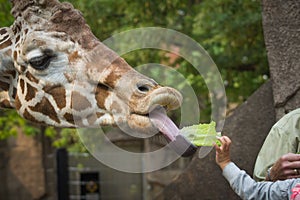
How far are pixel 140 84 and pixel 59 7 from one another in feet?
2.19

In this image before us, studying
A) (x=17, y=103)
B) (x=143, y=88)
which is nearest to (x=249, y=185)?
(x=143, y=88)

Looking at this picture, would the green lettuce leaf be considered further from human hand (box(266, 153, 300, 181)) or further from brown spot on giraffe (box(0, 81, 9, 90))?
brown spot on giraffe (box(0, 81, 9, 90))

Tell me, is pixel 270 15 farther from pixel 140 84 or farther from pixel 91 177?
pixel 91 177

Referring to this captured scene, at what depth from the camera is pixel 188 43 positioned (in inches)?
297

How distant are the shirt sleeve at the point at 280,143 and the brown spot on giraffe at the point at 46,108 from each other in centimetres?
111

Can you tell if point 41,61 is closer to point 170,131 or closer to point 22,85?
point 22,85

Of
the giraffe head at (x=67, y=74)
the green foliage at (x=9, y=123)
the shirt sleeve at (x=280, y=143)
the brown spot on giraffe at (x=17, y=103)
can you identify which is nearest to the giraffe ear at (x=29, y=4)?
the giraffe head at (x=67, y=74)

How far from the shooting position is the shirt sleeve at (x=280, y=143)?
312 centimetres

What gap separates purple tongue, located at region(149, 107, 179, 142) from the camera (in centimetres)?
262

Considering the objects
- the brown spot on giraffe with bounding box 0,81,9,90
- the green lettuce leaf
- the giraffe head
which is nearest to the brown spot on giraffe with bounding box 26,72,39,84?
the giraffe head

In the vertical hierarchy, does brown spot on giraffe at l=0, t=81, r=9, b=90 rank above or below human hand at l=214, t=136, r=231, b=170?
above

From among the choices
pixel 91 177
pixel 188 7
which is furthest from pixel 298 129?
pixel 91 177

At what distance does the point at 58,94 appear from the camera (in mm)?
3006

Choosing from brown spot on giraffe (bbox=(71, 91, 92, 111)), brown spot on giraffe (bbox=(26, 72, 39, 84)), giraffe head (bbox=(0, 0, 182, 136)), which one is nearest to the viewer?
giraffe head (bbox=(0, 0, 182, 136))
